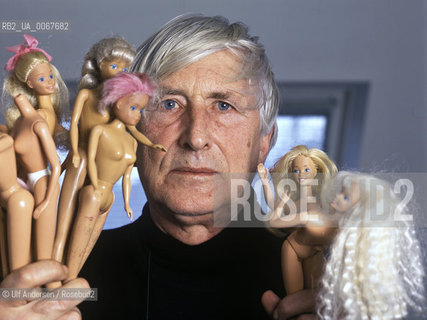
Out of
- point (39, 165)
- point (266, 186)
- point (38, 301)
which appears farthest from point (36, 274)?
point (266, 186)

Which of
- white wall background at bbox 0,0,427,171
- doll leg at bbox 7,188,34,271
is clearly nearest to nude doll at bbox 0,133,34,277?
doll leg at bbox 7,188,34,271

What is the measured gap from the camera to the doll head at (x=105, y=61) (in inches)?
38.8

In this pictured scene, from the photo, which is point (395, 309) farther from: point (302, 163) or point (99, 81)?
point (99, 81)

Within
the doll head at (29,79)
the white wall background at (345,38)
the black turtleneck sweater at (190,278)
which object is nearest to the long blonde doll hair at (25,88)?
the doll head at (29,79)

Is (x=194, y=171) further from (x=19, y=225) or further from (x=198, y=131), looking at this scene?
(x=19, y=225)

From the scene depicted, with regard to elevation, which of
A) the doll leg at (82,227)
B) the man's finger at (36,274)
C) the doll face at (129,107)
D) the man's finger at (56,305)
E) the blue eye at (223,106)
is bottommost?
the man's finger at (56,305)

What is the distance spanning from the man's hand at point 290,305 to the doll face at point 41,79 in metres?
0.53

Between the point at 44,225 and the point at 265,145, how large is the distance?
0.44 metres

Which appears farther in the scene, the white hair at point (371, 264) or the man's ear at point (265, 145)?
the man's ear at point (265, 145)

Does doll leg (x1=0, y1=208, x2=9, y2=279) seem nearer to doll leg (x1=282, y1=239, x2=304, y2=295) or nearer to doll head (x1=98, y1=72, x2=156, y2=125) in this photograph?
doll head (x1=98, y1=72, x2=156, y2=125)

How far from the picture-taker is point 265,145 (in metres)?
1.17

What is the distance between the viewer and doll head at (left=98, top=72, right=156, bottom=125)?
941mm

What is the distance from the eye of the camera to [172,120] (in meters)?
1.09

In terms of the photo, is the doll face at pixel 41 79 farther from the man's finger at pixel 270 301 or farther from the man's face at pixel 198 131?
the man's finger at pixel 270 301
